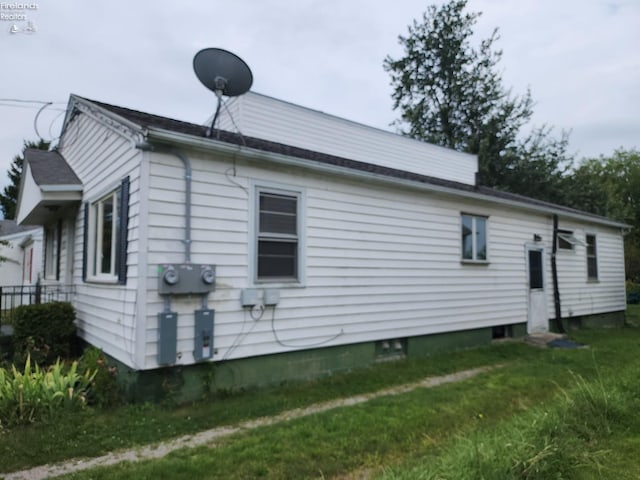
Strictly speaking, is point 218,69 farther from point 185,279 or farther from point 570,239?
point 570,239

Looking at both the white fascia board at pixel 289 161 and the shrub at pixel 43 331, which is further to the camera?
the shrub at pixel 43 331

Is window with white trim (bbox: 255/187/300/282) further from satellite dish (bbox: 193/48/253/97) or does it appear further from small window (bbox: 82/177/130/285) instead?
small window (bbox: 82/177/130/285)

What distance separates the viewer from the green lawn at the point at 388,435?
3020mm

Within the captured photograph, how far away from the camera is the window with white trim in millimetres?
5691

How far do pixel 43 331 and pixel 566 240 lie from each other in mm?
12509

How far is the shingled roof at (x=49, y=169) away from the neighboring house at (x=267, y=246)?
0.06 meters

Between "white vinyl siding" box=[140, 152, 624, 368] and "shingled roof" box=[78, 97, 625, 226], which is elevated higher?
"shingled roof" box=[78, 97, 625, 226]

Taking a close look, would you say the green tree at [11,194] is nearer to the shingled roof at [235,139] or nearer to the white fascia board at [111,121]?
the white fascia board at [111,121]

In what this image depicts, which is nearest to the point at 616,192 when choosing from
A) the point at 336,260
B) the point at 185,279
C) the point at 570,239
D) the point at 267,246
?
the point at 570,239

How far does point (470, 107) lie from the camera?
82.3 ft

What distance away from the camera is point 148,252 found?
4672 mm

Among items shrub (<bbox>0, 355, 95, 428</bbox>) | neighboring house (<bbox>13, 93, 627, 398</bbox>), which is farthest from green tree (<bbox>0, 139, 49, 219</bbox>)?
shrub (<bbox>0, 355, 95, 428</bbox>)

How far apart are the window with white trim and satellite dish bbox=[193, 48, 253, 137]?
130 centimetres

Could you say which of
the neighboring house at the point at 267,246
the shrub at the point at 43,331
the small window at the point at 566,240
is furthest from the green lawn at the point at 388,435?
the small window at the point at 566,240
